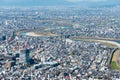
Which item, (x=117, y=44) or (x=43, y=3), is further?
(x=43, y=3)

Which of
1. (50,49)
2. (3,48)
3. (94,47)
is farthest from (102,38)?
(3,48)

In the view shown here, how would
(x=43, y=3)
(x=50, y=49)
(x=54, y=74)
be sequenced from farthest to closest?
(x=43, y=3)
(x=50, y=49)
(x=54, y=74)

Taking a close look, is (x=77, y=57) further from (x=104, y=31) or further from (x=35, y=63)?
(x=104, y=31)

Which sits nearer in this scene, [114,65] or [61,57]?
[114,65]

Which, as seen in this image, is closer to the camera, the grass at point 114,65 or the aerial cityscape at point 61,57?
the aerial cityscape at point 61,57

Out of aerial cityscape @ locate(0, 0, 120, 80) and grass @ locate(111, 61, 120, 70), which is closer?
aerial cityscape @ locate(0, 0, 120, 80)

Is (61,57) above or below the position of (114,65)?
above

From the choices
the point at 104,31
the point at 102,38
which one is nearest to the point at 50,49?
the point at 102,38

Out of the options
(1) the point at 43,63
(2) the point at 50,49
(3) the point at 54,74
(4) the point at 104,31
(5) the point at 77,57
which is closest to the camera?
(3) the point at 54,74

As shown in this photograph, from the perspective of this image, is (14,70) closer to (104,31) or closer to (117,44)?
(117,44)
